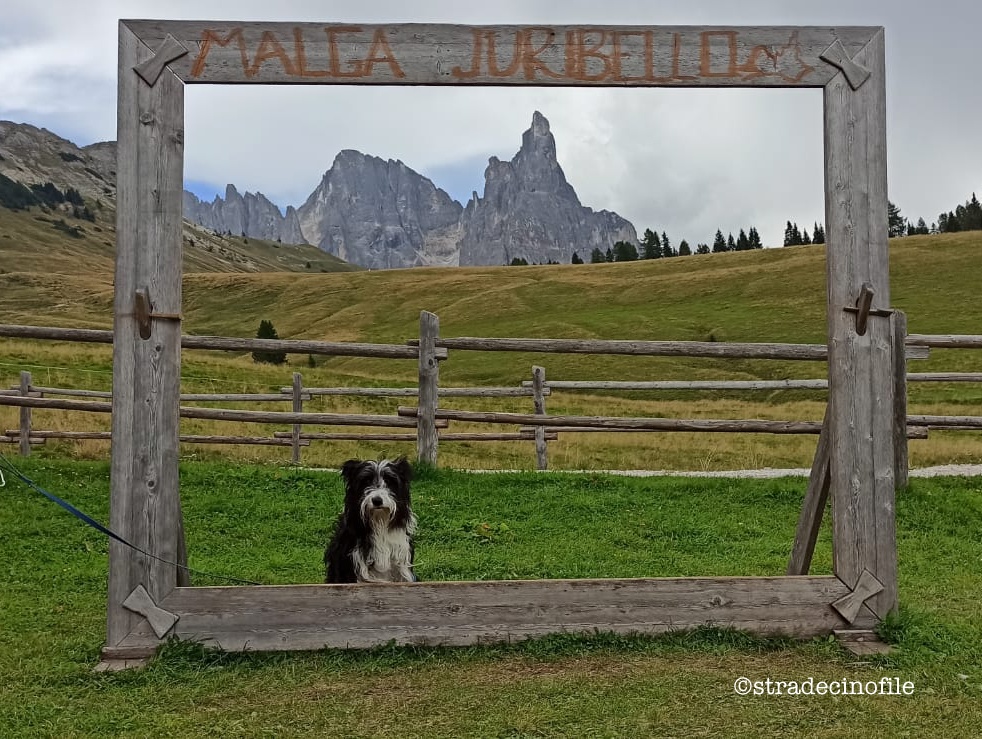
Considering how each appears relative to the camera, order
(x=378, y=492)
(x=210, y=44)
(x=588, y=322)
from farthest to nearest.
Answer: (x=588, y=322) < (x=378, y=492) < (x=210, y=44)

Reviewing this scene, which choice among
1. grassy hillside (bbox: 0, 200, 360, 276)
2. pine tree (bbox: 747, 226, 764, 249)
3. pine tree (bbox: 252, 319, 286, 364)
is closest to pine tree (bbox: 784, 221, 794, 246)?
pine tree (bbox: 747, 226, 764, 249)

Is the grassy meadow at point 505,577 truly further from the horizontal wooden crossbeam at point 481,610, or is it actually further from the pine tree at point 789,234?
the pine tree at point 789,234

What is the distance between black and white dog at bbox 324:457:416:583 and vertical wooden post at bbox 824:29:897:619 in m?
2.45

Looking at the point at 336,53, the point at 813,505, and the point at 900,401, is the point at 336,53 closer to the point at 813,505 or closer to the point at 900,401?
the point at 813,505

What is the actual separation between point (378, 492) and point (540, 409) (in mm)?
10045

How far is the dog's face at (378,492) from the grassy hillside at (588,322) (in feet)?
35.6

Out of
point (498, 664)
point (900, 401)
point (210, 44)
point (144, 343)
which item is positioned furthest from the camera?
point (900, 401)

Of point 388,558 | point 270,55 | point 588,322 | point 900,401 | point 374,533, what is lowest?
point 388,558

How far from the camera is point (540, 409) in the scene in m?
14.9

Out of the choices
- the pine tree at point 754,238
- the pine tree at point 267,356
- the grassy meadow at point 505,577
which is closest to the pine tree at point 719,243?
the pine tree at point 754,238

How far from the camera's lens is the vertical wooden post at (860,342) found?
15.2ft

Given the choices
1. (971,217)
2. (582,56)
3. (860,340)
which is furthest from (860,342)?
(971,217)

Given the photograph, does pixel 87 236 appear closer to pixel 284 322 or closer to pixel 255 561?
pixel 284 322

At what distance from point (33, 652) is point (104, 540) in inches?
115
